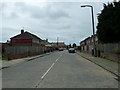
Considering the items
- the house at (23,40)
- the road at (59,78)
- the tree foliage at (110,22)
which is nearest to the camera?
the road at (59,78)

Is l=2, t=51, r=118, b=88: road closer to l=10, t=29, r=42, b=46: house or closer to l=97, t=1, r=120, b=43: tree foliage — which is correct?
l=97, t=1, r=120, b=43: tree foliage

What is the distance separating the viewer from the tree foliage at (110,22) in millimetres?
27531

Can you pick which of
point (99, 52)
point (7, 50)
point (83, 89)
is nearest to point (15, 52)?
point (7, 50)

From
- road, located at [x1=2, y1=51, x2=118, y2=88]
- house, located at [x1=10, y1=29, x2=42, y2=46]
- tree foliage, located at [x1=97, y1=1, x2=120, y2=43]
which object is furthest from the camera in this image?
house, located at [x1=10, y1=29, x2=42, y2=46]

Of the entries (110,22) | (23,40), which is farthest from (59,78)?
(23,40)

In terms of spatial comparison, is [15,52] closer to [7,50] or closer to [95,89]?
[7,50]

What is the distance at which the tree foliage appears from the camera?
90.3 ft

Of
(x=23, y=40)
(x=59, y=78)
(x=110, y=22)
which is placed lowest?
(x=59, y=78)

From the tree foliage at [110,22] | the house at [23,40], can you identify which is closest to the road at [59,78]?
the tree foliage at [110,22]

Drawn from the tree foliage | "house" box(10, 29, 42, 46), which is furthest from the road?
"house" box(10, 29, 42, 46)

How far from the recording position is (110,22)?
95.2 feet

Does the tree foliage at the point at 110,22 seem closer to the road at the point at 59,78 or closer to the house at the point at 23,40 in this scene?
the road at the point at 59,78

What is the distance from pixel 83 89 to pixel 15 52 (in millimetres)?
29906

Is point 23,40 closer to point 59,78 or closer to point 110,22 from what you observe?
point 110,22
